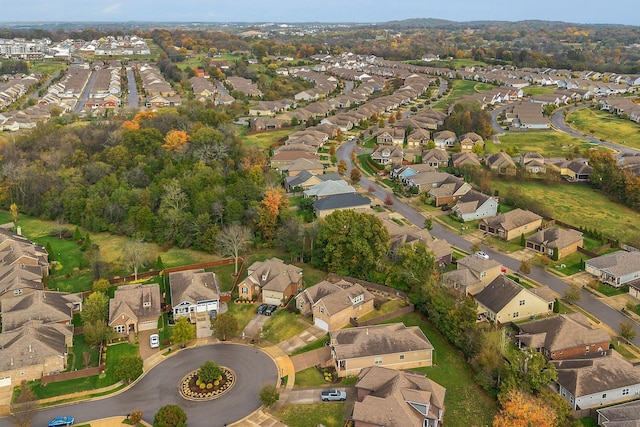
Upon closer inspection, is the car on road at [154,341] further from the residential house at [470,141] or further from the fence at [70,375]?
the residential house at [470,141]

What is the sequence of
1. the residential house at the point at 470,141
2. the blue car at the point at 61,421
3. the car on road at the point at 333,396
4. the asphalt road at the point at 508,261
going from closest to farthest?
the blue car at the point at 61,421 < the car on road at the point at 333,396 < the asphalt road at the point at 508,261 < the residential house at the point at 470,141

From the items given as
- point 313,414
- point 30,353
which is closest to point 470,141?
point 313,414

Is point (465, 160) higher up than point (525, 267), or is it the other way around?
point (465, 160)

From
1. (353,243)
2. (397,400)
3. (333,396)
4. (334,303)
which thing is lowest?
(333,396)

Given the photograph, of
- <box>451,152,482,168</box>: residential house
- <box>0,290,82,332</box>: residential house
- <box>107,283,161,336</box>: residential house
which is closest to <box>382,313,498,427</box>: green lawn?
<box>107,283,161,336</box>: residential house

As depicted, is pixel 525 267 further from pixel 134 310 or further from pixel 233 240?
pixel 134 310

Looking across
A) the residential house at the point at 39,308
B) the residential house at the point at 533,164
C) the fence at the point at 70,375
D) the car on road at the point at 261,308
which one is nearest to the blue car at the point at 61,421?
the fence at the point at 70,375
